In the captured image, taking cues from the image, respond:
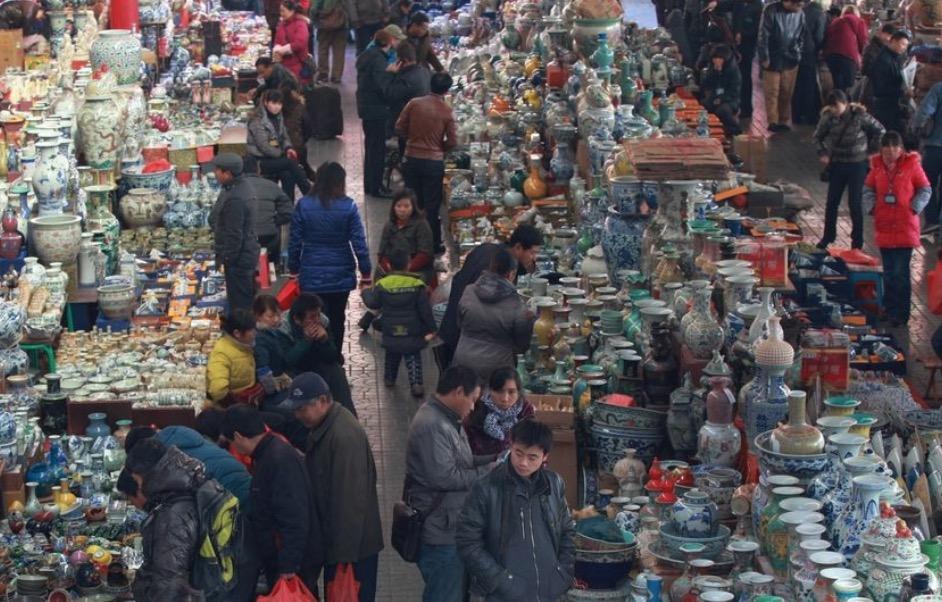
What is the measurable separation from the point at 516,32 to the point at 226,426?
9878mm

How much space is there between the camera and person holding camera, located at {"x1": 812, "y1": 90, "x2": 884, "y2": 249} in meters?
13.9

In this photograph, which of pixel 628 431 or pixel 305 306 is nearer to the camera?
pixel 628 431

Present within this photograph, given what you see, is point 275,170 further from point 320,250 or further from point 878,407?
point 878,407

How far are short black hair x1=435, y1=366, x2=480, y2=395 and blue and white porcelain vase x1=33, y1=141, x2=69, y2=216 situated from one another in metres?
4.65

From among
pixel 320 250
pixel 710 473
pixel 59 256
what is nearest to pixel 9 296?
pixel 59 256

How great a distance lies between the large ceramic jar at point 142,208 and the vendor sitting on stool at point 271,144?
0.78 m

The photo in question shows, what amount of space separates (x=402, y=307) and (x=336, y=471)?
10.7ft

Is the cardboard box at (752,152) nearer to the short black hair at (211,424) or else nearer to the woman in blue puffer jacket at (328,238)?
the woman in blue puffer jacket at (328,238)

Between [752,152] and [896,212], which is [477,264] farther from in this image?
[752,152]

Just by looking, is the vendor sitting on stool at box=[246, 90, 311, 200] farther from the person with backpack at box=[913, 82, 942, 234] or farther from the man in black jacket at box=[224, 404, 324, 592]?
the man in black jacket at box=[224, 404, 324, 592]

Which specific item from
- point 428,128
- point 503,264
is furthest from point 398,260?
point 428,128

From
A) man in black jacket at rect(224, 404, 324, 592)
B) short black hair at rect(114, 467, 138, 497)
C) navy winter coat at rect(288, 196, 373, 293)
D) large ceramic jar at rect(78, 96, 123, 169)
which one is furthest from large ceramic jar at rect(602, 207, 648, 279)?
short black hair at rect(114, 467, 138, 497)

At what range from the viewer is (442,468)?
767 cm

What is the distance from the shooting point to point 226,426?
7656 mm
